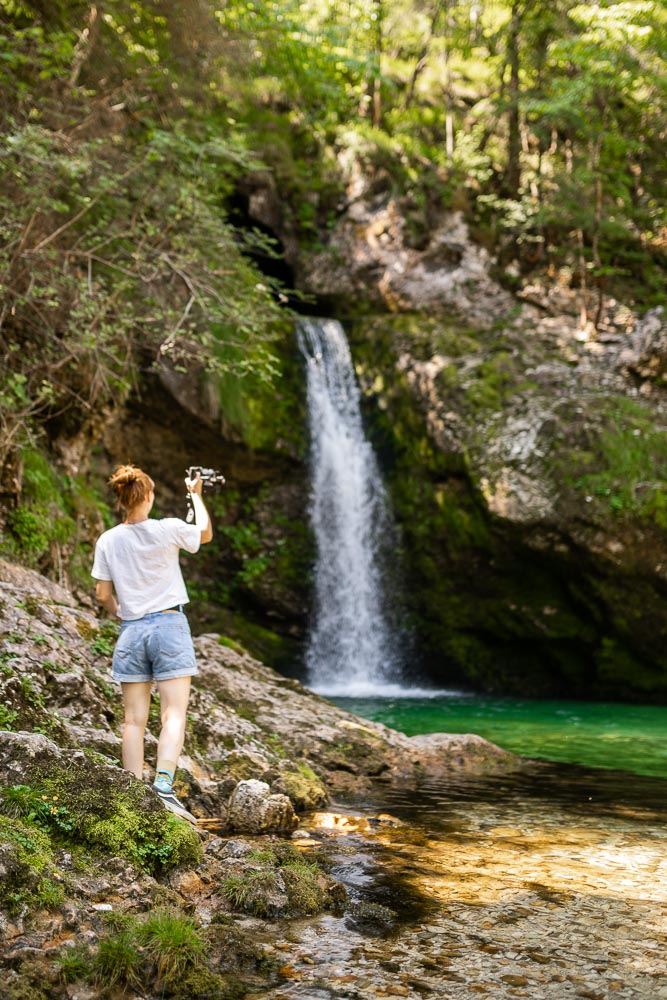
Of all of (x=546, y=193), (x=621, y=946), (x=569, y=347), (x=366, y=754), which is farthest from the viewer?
(x=546, y=193)

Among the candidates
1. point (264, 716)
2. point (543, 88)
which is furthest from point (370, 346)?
point (264, 716)

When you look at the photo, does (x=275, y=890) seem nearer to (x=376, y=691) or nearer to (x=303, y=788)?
(x=303, y=788)

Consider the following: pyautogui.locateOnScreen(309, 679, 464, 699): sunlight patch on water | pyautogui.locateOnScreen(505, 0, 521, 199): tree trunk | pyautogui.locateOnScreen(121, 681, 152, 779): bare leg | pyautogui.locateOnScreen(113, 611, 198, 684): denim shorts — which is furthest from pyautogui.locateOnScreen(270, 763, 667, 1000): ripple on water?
pyautogui.locateOnScreen(505, 0, 521, 199): tree trunk

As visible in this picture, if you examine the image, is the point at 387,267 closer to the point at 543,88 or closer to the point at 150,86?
the point at 543,88

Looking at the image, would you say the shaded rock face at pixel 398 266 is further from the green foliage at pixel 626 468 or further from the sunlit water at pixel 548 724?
the sunlit water at pixel 548 724

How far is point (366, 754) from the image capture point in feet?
21.0

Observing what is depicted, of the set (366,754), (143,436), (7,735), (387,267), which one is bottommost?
(366,754)

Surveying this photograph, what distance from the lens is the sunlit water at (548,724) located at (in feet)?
26.0

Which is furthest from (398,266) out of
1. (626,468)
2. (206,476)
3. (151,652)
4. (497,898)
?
(497,898)

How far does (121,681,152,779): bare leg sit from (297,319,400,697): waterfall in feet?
33.0

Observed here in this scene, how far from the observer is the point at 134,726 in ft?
13.5

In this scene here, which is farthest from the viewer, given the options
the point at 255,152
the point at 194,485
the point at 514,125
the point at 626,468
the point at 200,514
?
the point at 514,125

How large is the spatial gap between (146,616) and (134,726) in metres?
0.56

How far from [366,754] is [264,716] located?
0.87m
